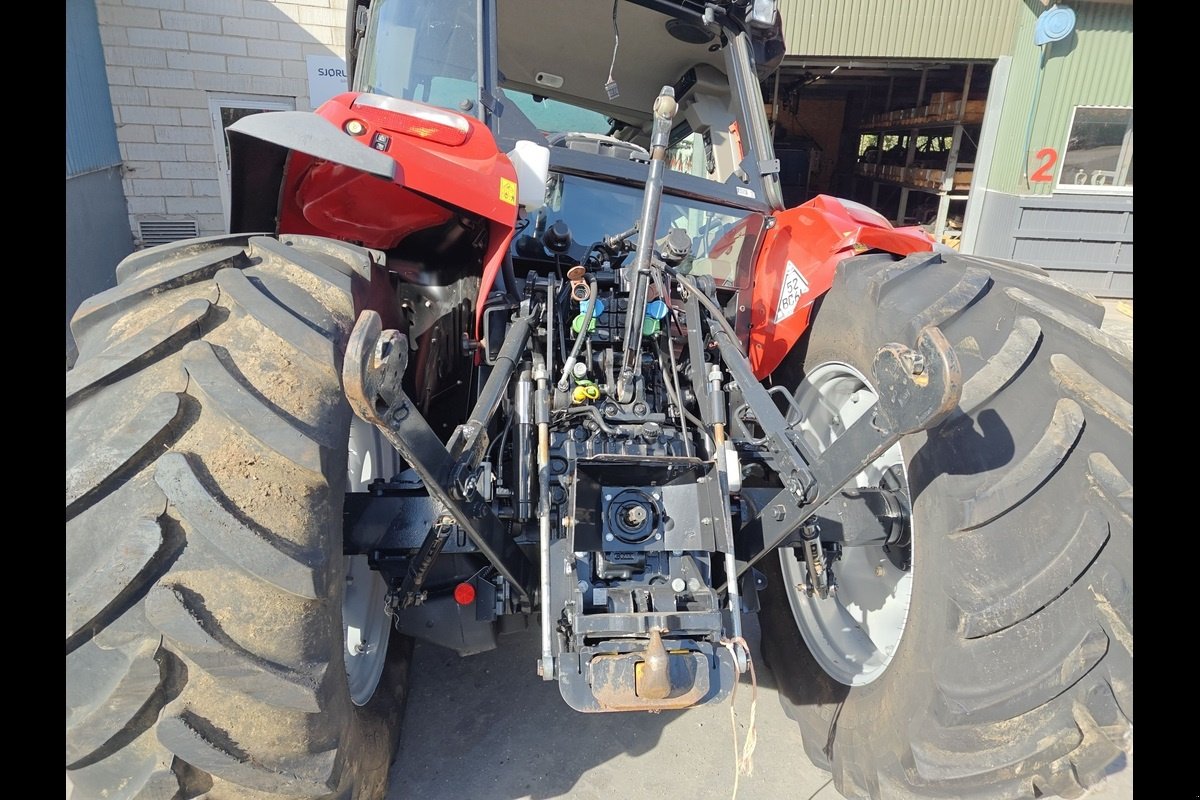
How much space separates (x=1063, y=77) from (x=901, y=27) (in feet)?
6.77

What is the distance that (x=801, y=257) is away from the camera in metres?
2.48

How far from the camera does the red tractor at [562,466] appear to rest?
1.29 metres

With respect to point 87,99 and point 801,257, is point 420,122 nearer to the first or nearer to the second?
point 801,257

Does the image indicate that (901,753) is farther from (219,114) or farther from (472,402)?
(219,114)

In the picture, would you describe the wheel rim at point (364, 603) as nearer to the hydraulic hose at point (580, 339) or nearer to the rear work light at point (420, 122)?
the hydraulic hose at point (580, 339)

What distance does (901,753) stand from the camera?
62.6 inches

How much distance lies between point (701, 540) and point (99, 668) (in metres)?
1.31

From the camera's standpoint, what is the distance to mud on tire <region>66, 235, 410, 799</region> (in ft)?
4.09

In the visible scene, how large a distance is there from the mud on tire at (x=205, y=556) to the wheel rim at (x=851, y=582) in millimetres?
1405

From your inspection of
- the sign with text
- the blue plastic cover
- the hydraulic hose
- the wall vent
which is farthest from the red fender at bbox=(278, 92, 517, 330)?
the blue plastic cover

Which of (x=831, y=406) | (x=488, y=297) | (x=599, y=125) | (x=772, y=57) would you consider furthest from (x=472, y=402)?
(x=599, y=125)

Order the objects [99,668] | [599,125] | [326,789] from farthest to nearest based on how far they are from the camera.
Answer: [599,125] < [326,789] < [99,668]

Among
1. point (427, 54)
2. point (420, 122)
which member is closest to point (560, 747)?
point (420, 122)

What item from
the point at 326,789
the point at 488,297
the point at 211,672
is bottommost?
the point at 326,789
